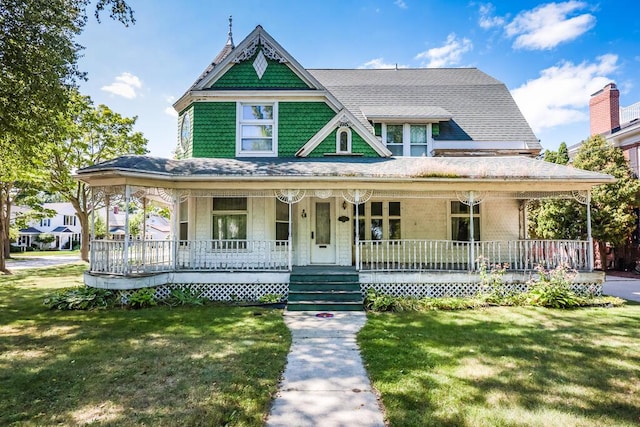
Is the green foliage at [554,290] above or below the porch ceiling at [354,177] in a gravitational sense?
below

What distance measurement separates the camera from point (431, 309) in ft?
29.5

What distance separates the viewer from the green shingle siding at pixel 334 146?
11.9m

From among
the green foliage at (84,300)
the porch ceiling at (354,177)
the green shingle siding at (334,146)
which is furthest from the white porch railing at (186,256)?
the green shingle siding at (334,146)

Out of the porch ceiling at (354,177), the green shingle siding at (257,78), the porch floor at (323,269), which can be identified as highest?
the green shingle siding at (257,78)

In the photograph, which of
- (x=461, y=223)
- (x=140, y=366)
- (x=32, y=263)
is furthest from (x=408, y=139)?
(x=32, y=263)

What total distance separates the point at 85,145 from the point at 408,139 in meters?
20.3

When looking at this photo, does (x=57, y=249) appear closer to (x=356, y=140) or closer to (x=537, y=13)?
(x=356, y=140)

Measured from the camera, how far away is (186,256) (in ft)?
37.9

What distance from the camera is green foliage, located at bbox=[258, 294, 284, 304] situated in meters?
9.66

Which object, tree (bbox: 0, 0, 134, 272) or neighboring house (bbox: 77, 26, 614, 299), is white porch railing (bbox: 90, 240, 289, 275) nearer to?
neighboring house (bbox: 77, 26, 614, 299)

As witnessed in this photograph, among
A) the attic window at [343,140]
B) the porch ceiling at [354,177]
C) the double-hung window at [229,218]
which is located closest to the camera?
the porch ceiling at [354,177]

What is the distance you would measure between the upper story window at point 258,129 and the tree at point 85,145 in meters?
13.8

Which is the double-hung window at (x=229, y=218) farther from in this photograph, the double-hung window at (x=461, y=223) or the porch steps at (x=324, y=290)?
the double-hung window at (x=461, y=223)

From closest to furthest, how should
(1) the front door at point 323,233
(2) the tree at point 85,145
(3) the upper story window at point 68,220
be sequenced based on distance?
(1) the front door at point 323,233
(2) the tree at point 85,145
(3) the upper story window at point 68,220
